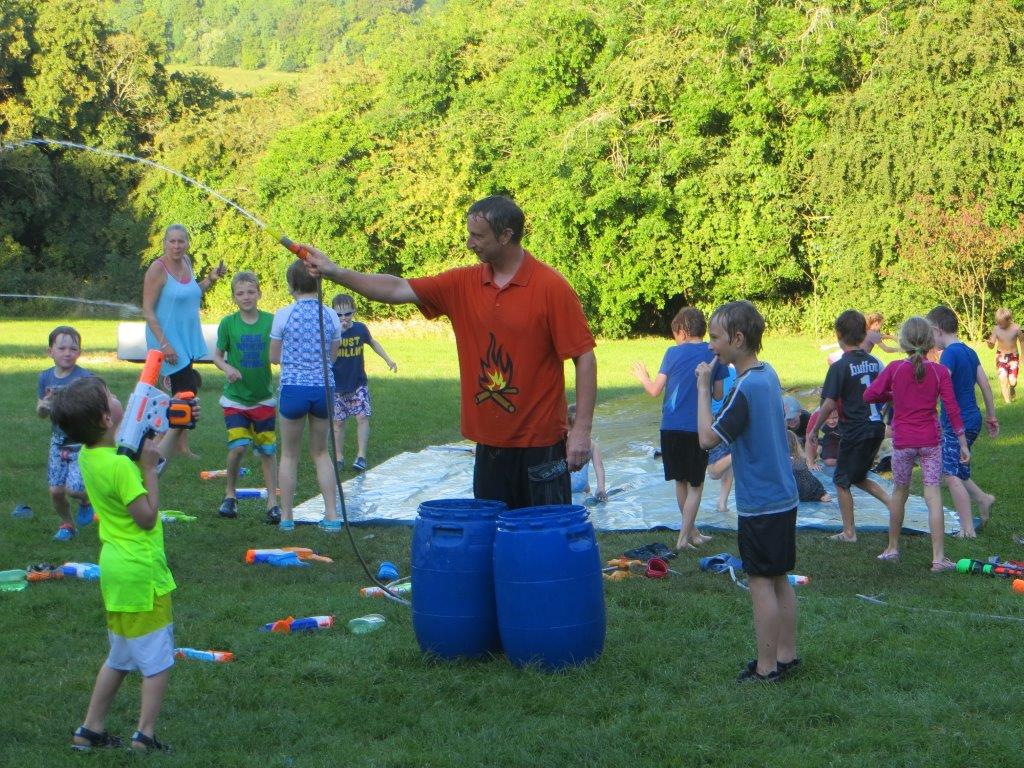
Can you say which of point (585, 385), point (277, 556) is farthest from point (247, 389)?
point (585, 385)

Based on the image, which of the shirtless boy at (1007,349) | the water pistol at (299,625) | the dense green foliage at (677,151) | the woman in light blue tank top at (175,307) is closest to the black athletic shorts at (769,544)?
the water pistol at (299,625)

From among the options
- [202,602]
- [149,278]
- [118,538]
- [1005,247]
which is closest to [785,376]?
[1005,247]

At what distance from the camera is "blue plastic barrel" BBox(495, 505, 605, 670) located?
5184mm

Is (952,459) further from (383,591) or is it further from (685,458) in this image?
(383,591)

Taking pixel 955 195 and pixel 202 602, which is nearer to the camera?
pixel 202 602

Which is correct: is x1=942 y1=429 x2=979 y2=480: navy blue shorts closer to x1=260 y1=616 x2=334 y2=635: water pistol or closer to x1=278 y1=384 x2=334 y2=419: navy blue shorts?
x1=278 y1=384 x2=334 y2=419: navy blue shorts

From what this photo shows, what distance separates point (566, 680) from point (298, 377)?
3.89 meters

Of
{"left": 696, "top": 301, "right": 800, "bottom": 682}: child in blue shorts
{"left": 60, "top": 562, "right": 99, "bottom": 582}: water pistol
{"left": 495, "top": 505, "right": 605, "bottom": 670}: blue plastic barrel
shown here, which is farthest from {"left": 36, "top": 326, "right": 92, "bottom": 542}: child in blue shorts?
{"left": 696, "top": 301, "right": 800, "bottom": 682}: child in blue shorts

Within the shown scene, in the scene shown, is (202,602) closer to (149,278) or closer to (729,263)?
(149,278)

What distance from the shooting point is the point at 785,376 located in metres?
19.7

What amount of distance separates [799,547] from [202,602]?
13.0ft

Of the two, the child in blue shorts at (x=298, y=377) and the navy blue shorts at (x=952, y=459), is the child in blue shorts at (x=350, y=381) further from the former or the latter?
the navy blue shorts at (x=952, y=459)

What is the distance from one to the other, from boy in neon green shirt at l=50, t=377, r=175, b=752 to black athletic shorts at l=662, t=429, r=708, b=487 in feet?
14.1

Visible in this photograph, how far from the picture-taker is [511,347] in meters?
5.48
